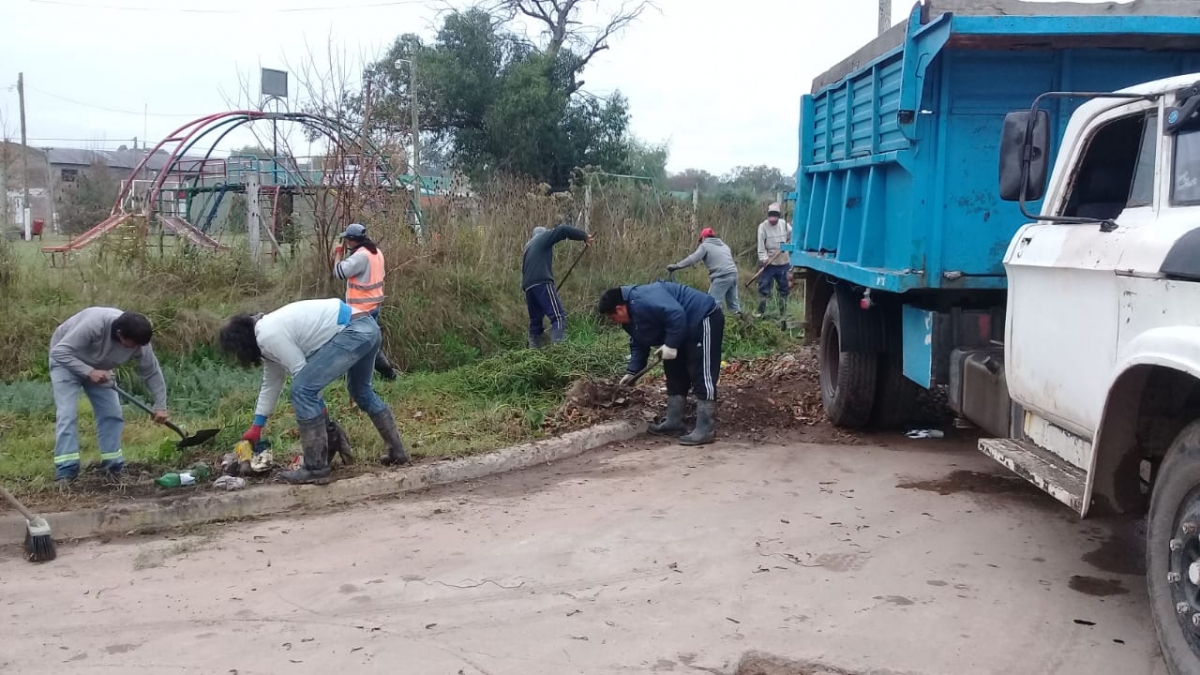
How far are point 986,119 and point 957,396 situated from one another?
1641 mm

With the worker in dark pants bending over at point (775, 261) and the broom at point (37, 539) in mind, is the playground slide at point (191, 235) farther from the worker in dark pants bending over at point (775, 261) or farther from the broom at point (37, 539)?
the worker in dark pants bending over at point (775, 261)

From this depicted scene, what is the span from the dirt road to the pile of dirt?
1.50 m

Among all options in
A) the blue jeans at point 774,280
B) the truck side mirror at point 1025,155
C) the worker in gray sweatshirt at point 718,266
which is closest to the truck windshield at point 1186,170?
the truck side mirror at point 1025,155

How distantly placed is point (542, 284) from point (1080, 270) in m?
7.33

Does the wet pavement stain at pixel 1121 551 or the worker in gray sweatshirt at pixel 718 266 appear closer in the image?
the wet pavement stain at pixel 1121 551

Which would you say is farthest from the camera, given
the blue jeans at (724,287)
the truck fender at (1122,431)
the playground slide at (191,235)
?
the blue jeans at (724,287)

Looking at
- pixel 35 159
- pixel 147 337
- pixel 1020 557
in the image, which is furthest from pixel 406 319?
pixel 35 159

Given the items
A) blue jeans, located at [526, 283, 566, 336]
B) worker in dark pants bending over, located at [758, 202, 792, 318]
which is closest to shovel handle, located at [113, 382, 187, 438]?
blue jeans, located at [526, 283, 566, 336]

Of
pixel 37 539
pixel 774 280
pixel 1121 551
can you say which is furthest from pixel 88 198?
pixel 1121 551

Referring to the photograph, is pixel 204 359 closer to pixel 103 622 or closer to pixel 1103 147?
pixel 103 622

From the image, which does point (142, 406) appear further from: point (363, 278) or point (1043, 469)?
point (1043, 469)

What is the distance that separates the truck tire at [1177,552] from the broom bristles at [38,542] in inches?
204

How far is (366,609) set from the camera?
437 centimetres

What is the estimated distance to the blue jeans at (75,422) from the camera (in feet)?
19.7
